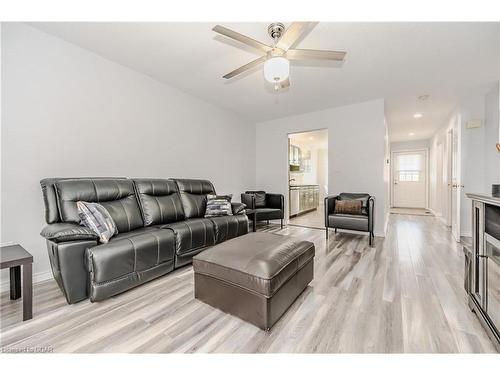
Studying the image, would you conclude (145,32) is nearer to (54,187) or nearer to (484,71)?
(54,187)

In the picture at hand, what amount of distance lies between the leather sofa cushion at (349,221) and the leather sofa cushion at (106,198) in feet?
9.48

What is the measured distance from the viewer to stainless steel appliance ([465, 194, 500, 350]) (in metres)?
1.27

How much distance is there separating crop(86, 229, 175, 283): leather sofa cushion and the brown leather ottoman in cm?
54

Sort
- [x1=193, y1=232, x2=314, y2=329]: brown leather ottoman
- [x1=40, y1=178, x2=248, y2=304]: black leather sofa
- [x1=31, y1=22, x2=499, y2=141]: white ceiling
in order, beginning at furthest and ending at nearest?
1. [x1=31, y1=22, x2=499, y2=141]: white ceiling
2. [x1=40, y1=178, x2=248, y2=304]: black leather sofa
3. [x1=193, y1=232, x2=314, y2=329]: brown leather ottoman

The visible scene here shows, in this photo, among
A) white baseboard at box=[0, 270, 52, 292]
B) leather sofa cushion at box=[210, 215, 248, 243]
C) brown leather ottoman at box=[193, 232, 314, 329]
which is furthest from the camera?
leather sofa cushion at box=[210, 215, 248, 243]

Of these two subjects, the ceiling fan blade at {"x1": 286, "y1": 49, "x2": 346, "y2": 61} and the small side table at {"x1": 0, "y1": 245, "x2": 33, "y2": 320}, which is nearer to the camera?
the small side table at {"x1": 0, "y1": 245, "x2": 33, "y2": 320}

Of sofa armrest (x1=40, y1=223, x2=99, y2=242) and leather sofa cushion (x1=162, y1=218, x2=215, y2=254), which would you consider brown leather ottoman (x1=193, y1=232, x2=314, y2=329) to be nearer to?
leather sofa cushion (x1=162, y1=218, x2=215, y2=254)

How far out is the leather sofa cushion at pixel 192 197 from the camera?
2941 millimetres

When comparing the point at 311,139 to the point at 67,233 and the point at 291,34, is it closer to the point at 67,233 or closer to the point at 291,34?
the point at 291,34

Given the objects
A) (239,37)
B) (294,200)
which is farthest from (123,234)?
(294,200)

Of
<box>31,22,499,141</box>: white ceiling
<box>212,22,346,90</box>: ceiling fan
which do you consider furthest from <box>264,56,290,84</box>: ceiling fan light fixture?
<box>31,22,499,141</box>: white ceiling

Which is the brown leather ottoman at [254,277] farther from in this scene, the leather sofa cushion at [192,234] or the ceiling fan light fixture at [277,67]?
the ceiling fan light fixture at [277,67]

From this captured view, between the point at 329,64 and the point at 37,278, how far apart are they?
157 inches

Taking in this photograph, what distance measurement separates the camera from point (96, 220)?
1859 millimetres
